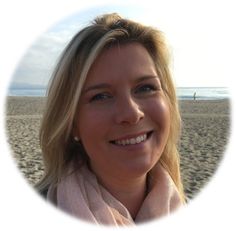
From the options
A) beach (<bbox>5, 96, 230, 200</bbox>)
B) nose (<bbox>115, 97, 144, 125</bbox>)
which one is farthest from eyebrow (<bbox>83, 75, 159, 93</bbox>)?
beach (<bbox>5, 96, 230, 200</bbox>)

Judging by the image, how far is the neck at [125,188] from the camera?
2.29m

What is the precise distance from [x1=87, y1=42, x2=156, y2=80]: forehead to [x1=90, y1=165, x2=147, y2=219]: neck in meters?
0.63

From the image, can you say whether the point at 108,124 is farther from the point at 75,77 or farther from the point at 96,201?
the point at 96,201

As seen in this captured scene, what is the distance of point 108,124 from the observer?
207cm

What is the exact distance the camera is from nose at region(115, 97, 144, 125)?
2.04 metres

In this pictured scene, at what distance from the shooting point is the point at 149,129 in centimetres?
220

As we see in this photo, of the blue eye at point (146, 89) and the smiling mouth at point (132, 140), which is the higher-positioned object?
the blue eye at point (146, 89)

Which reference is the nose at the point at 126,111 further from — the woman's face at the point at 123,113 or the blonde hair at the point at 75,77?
the blonde hair at the point at 75,77

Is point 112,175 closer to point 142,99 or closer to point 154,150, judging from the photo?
point 154,150

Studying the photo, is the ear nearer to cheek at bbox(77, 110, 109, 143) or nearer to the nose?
cheek at bbox(77, 110, 109, 143)

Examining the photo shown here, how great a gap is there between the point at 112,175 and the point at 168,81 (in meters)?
0.75

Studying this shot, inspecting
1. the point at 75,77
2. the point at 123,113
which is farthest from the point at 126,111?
the point at 75,77

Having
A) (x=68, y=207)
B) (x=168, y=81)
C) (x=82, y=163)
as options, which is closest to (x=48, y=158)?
(x=82, y=163)

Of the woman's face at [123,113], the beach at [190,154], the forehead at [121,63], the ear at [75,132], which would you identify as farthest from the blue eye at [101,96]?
the beach at [190,154]
